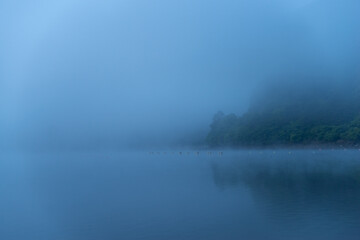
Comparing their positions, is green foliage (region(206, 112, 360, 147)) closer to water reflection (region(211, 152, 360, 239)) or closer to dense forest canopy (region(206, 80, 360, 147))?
dense forest canopy (region(206, 80, 360, 147))

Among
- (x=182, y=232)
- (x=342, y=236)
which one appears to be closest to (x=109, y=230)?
(x=182, y=232)

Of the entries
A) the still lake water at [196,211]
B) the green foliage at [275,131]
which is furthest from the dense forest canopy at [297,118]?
the still lake water at [196,211]

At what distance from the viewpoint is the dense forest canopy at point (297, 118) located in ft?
298

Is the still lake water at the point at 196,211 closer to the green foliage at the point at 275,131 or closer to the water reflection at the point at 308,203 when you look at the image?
the water reflection at the point at 308,203

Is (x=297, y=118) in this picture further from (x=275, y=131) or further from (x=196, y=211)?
(x=196, y=211)

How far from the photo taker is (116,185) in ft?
105

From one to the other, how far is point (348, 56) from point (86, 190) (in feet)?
418

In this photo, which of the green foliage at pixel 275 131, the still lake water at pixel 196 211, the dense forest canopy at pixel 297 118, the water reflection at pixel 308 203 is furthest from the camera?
the dense forest canopy at pixel 297 118

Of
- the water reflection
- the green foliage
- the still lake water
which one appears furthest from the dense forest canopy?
the still lake water

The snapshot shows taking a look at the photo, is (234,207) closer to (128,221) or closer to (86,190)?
(128,221)

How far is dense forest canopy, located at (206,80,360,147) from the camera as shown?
90.8 meters

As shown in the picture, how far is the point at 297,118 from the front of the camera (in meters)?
107

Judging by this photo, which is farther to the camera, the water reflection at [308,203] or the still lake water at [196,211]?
the still lake water at [196,211]

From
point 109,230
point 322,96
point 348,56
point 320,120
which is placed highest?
point 348,56
